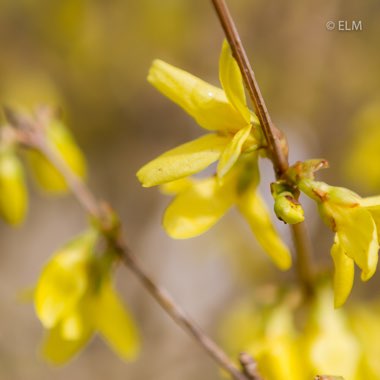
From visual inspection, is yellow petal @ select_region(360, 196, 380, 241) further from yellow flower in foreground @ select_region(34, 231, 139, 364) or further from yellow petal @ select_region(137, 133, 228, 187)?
yellow flower in foreground @ select_region(34, 231, 139, 364)

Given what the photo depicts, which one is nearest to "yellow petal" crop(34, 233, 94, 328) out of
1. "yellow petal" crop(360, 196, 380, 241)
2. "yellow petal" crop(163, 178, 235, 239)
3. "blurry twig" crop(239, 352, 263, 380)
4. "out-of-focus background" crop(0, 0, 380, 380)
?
"yellow petal" crop(163, 178, 235, 239)

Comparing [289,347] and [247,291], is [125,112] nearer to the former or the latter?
[247,291]

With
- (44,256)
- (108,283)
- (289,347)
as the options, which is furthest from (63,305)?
(44,256)

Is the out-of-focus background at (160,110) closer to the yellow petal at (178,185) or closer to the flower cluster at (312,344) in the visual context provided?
the flower cluster at (312,344)

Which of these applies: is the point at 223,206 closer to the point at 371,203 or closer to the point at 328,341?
the point at 371,203

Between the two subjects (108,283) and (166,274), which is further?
(166,274)

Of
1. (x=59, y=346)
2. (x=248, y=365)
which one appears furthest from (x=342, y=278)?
(x=59, y=346)
